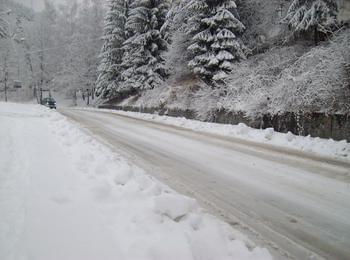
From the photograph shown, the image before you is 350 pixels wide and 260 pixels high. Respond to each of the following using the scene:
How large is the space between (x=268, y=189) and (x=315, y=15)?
11.3 m

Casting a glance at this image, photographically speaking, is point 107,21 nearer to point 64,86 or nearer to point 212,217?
point 64,86

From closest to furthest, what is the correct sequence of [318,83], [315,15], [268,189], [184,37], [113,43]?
[268,189] < [318,83] < [315,15] < [184,37] < [113,43]

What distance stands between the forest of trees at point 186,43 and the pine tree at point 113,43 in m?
0.11

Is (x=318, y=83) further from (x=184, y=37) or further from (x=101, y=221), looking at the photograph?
(x=184, y=37)

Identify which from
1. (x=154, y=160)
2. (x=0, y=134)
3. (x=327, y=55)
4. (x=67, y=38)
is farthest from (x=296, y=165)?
(x=67, y=38)

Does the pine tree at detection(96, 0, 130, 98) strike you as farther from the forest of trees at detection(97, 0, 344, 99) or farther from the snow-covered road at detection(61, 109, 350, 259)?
the snow-covered road at detection(61, 109, 350, 259)

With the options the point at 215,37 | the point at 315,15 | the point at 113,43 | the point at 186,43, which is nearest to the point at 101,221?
the point at 315,15

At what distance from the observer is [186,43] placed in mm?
20844

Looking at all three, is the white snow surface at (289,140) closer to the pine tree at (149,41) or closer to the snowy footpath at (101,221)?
the snowy footpath at (101,221)

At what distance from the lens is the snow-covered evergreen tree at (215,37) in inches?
667

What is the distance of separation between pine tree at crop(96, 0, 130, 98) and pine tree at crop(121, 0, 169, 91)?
576cm

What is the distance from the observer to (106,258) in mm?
2826

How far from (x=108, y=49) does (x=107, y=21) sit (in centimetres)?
340

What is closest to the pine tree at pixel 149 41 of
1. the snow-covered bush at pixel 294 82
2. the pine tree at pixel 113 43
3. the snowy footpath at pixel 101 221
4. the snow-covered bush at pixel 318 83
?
the pine tree at pixel 113 43
